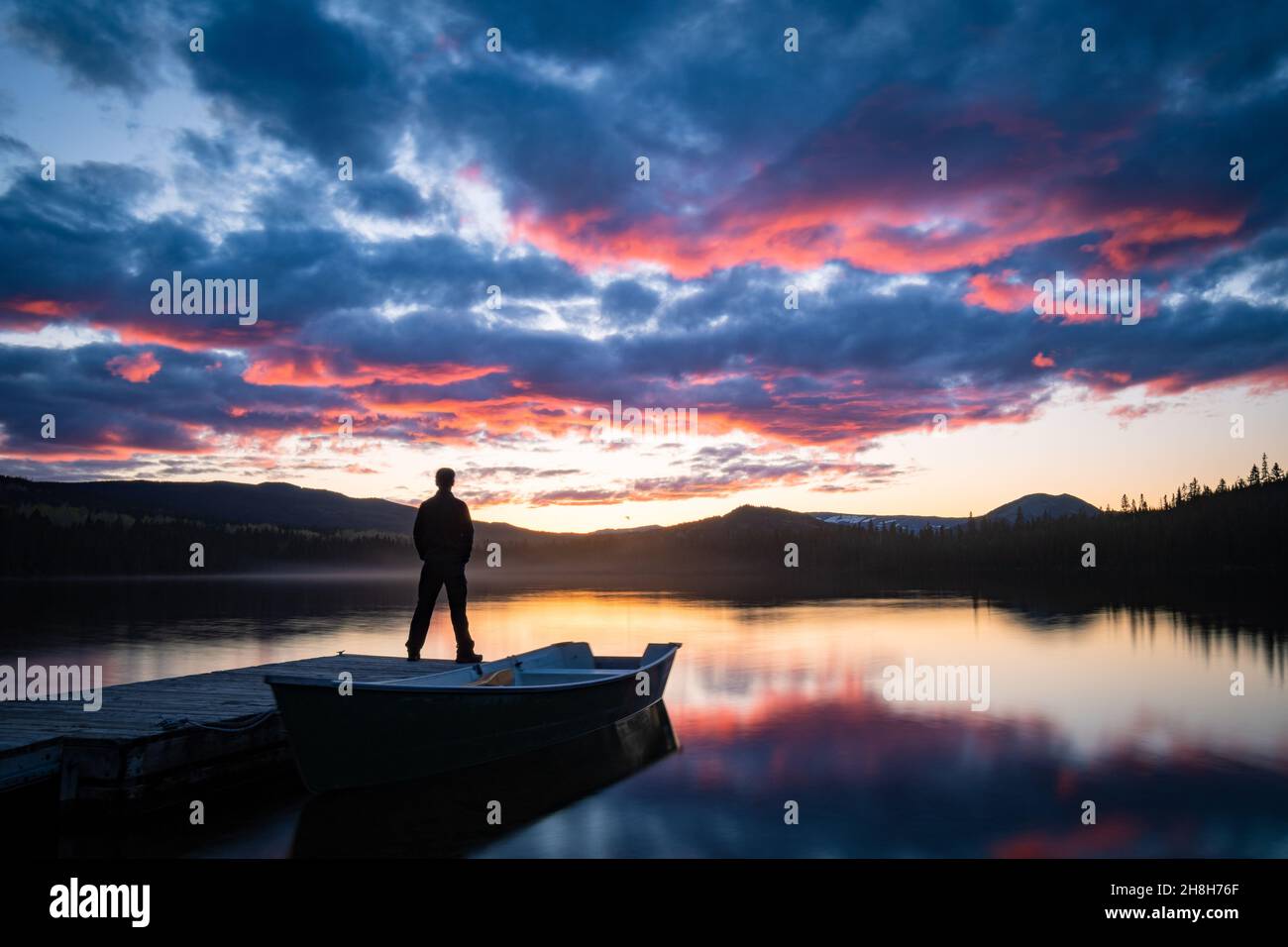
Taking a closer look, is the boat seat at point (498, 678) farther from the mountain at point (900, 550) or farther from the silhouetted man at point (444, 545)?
the mountain at point (900, 550)

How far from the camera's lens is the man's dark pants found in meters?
15.9

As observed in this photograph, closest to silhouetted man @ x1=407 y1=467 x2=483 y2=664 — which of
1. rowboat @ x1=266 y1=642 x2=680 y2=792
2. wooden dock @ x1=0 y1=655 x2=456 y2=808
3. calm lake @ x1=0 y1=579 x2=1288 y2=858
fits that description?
rowboat @ x1=266 y1=642 x2=680 y2=792

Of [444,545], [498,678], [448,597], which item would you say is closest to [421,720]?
[498,678]

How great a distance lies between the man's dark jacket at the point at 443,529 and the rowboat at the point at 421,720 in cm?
202

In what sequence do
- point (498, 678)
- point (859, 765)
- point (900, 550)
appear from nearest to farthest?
point (498, 678) < point (859, 765) < point (900, 550)

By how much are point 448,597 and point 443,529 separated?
125 centimetres

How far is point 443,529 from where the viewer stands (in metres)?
15.9

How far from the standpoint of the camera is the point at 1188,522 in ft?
429

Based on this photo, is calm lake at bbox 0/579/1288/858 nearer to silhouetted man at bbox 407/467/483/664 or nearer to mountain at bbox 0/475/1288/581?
silhouetted man at bbox 407/467/483/664

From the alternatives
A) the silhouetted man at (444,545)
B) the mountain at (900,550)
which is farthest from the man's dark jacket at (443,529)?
the mountain at (900,550)

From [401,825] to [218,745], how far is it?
10.00 feet

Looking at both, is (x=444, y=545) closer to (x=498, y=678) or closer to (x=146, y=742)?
(x=498, y=678)
